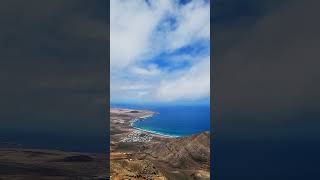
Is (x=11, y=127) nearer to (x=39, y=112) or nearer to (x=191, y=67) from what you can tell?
(x=39, y=112)

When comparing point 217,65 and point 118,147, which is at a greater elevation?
point 217,65

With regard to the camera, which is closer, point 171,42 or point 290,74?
point 290,74

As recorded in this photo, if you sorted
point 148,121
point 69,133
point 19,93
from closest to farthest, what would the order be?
point 19,93 → point 69,133 → point 148,121

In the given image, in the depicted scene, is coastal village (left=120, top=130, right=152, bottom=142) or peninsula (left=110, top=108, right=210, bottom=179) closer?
peninsula (left=110, top=108, right=210, bottom=179)

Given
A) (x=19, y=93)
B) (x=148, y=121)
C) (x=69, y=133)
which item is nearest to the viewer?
(x=19, y=93)

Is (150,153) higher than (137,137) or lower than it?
lower

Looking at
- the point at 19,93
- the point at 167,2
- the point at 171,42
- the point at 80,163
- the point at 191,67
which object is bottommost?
the point at 80,163

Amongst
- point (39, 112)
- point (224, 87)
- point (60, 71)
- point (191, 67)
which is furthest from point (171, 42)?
point (39, 112)

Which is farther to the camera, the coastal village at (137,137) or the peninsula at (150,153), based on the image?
the coastal village at (137,137)
